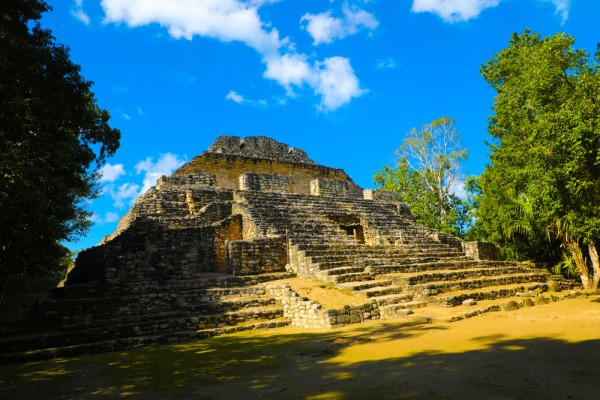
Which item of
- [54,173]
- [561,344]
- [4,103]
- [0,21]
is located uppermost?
[0,21]

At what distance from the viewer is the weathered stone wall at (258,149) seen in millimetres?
21125

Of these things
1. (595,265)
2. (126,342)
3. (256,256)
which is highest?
(256,256)

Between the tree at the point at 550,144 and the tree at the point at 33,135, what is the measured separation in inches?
414

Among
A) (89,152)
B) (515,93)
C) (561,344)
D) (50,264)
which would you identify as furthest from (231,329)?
(515,93)

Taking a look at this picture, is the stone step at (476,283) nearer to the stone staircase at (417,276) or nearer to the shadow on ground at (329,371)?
the stone staircase at (417,276)

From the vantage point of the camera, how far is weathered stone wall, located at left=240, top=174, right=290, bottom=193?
16.4 m

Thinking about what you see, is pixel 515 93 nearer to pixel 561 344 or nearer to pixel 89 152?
pixel 561 344

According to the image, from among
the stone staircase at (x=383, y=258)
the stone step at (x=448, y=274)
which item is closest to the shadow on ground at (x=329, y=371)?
the stone staircase at (x=383, y=258)

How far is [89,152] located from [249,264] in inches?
209

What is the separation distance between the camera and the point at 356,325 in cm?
823

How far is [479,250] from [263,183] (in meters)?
9.40

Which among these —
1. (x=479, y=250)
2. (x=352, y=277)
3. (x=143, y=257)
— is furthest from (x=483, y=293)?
(x=143, y=257)

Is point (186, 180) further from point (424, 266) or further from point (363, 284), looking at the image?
point (424, 266)

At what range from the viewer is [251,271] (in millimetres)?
11602
